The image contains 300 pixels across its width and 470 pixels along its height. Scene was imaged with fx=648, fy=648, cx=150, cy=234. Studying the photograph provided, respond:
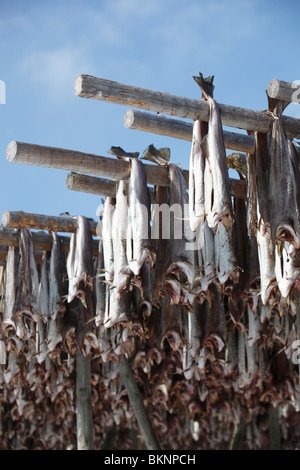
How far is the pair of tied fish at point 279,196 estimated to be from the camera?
4301 millimetres

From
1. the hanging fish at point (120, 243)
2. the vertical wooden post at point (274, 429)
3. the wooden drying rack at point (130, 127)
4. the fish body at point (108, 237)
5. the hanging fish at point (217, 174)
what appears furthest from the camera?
the vertical wooden post at point (274, 429)

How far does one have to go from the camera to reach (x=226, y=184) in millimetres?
4223

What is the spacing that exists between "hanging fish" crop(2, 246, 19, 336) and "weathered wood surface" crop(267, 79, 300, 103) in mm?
3209

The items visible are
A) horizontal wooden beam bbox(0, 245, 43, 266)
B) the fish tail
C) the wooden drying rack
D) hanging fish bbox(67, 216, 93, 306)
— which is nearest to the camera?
the wooden drying rack

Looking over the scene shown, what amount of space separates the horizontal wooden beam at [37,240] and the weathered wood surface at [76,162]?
1609mm

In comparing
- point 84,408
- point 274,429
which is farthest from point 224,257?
point 274,429

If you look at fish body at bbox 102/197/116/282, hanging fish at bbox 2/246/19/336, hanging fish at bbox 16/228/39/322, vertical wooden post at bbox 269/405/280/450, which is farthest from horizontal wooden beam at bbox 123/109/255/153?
vertical wooden post at bbox 269/405/280/450

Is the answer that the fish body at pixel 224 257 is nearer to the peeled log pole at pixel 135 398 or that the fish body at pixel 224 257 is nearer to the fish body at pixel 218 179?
the fish body at pixel 218 179

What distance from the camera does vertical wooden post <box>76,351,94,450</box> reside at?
734 cm

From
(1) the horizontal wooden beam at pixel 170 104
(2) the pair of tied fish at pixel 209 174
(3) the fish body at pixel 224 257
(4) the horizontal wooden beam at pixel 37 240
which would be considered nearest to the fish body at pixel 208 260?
(3) the fish body at pixel 224 257

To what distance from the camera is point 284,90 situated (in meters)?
4.33

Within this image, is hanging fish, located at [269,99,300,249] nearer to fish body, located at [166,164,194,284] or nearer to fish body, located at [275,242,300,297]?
fish body, located at [275,242,300,297]

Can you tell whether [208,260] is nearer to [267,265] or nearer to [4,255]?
[267,265]
